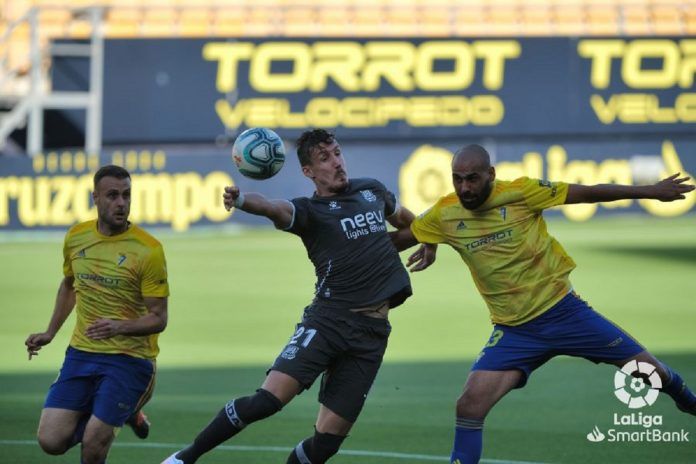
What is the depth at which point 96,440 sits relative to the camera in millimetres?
8023

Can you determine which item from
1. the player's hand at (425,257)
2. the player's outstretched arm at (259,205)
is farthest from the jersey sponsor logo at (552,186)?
the player's outstretched arm at (259,205)

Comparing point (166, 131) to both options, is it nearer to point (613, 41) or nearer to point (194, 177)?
point (194, 177)

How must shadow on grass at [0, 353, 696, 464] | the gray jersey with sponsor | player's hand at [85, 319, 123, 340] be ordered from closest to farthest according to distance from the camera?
1. player's hand at [85, 319, 123, 340]
2. the gray jersey with sponsor
3. shadow on grass at [0, 353, 696, 464]

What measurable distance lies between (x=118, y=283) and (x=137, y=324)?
40 cm

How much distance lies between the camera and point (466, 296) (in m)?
19.7

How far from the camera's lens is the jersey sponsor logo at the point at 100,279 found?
8.30 meters

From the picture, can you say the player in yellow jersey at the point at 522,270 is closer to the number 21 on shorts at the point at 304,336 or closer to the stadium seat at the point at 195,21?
the number 21 on shorts at the point at 304,336

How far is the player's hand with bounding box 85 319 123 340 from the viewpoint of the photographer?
7922 millimetres

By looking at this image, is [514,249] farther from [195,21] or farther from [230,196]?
[195,21]

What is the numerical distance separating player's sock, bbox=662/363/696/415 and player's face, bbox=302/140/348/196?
98.9 inches

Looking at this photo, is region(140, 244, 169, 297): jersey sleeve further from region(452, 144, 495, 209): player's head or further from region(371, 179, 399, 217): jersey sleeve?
region(452, 144, 495, 209): player's head

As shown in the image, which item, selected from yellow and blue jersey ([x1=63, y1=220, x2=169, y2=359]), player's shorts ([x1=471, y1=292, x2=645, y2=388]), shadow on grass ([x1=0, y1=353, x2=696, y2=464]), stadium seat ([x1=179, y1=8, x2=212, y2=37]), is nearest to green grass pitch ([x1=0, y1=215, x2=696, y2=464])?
shadow on grass ([x1=0, y1=353, x2=696, y2=464])

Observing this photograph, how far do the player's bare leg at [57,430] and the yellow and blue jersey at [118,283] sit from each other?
0.45 m

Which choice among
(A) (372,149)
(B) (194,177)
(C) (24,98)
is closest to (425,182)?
(A) (372,149)
